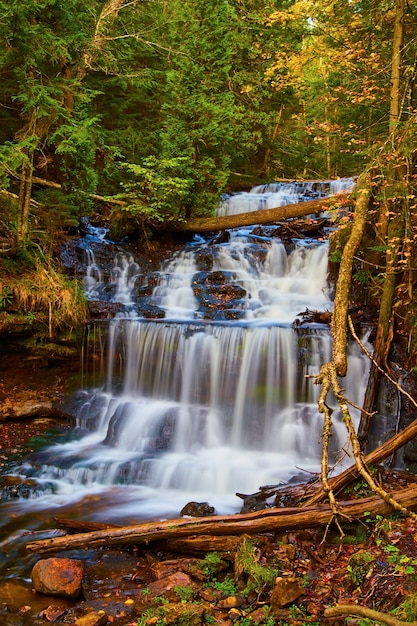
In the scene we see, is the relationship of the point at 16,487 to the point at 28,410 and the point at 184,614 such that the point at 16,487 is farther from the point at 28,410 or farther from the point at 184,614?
the point at 184,614

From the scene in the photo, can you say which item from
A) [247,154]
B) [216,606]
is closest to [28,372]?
[216,606]

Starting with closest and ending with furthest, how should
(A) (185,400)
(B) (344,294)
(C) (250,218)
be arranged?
(B) (344,294)
(A) (185,400)
(C) (250,218)

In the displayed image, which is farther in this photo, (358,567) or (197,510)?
(197,510)

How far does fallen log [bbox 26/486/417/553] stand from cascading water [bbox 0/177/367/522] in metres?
1.08

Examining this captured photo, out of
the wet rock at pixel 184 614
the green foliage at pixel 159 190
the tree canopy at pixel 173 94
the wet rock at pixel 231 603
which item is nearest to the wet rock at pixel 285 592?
the wet rock at pixel 231 603

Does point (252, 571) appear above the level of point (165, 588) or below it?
above

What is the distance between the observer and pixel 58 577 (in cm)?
433

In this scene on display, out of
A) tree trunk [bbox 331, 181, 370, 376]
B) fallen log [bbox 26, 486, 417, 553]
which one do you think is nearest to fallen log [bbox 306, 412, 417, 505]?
fallen log [bbox 26, 486, 417, 553]

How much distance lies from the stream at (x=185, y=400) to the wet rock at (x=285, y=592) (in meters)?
2.20

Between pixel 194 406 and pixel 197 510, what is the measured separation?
2690 mm

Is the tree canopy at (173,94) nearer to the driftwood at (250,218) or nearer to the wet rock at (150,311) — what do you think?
the driftwood at (250,218)

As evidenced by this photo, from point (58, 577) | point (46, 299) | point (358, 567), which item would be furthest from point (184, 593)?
point (46, 299)

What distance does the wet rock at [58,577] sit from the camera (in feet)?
13.9

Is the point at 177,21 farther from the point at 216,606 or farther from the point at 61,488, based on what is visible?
the point at 216,606
